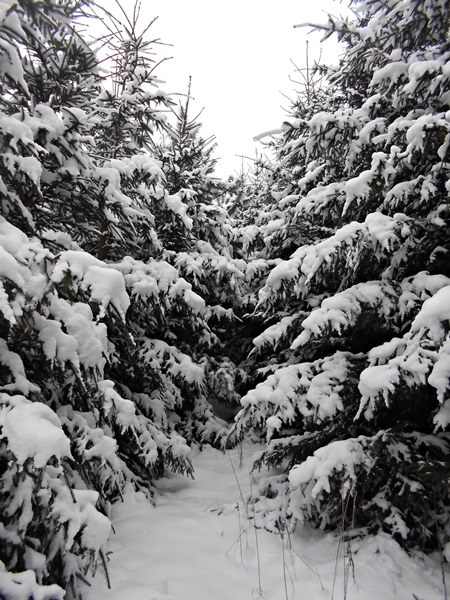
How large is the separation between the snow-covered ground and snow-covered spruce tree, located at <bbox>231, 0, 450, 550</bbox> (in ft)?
0.86

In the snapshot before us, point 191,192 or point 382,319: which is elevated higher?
point 191,192

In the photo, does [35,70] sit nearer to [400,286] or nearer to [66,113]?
[66,113]

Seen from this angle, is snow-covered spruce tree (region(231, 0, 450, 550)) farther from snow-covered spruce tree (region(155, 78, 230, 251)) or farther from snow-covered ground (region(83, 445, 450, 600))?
snow-covered spruce tree (region(155, 78, 230, 251))

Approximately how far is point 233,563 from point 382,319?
2.62m

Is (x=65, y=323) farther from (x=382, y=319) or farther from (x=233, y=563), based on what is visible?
(x=382, y=319)

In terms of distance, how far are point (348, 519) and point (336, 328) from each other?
1.84m

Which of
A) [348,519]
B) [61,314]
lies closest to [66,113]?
[61,314]

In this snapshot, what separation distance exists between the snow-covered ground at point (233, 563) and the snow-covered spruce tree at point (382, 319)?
0.26 metres

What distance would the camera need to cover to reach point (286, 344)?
16.2 feet

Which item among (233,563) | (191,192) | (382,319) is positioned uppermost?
(191,192)

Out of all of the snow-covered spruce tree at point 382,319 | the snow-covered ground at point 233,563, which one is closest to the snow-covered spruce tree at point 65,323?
the snow-covered ground at point 233,563

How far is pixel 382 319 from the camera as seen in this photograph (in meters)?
3.60

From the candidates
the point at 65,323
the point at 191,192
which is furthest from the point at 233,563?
the point at 191,192

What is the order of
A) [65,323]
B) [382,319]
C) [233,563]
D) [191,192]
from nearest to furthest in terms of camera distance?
1. [65,323]
2. [233,563]
3. [382,319]
4. [191,192]
